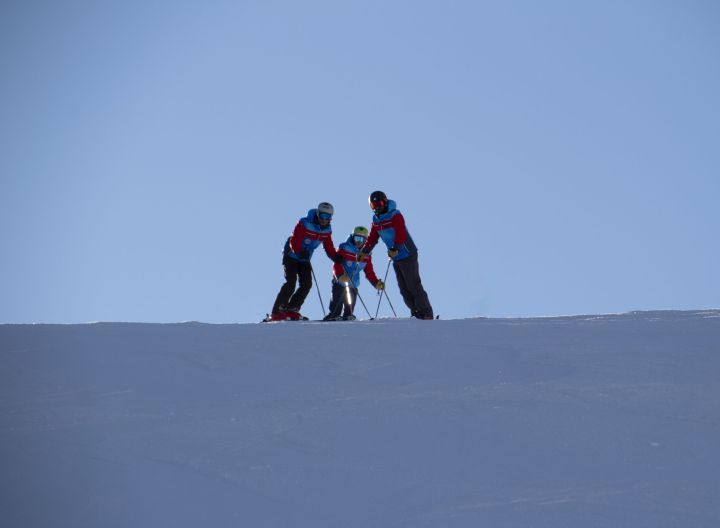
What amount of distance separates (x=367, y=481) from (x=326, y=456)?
0.31 m

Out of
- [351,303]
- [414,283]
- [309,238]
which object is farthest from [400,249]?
[351,303]

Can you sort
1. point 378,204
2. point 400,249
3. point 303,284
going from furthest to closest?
1. point 303,284
2. point 400,249
3. point 378,204

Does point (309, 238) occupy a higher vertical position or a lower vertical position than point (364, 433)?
higher

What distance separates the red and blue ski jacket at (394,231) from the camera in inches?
492

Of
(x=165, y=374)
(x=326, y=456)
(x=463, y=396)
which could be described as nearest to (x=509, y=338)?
(x=463, y=396)

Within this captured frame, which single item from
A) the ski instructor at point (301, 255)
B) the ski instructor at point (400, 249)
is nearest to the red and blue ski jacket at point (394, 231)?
the ski instructor at point (400, 249)

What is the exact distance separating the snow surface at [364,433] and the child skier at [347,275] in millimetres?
7924

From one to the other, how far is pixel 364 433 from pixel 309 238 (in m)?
8.82

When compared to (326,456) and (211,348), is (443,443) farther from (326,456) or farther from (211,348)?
(211,348)

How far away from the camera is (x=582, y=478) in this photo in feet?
13.1

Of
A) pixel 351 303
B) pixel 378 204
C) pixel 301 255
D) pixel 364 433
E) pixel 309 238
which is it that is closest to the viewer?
pixel 364 433

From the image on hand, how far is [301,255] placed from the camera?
Answer: 1350 cm

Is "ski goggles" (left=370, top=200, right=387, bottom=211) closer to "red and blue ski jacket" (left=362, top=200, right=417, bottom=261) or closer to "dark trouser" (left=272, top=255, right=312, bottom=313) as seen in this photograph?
"red and blue ski jacket" (left=362, top=200, right=417, bottom=261)

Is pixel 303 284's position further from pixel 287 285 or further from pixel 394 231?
pixel 394 231
